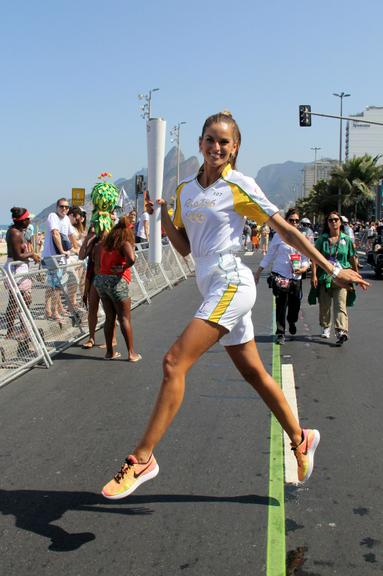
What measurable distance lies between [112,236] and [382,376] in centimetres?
342

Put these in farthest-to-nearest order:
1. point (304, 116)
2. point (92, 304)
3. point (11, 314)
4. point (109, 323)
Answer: point (304, 116) < point (92, 304) < point (109, 323) < point (11, 314)

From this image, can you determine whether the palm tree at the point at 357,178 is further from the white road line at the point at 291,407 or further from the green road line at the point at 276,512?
the green road line at the point at 276,512

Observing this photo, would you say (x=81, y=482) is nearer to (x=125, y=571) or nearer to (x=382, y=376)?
(x=125, y=571)

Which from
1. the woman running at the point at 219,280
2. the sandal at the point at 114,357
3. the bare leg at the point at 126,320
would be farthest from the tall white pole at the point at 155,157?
the sandal at the point at 114,357

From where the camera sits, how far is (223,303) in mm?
3480

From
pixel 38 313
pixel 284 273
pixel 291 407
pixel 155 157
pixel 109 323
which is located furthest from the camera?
pixel 284 273

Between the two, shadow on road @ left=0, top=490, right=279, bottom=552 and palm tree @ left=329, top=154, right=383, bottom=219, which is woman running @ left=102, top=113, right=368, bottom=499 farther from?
palm tree @ left=329, top=154, right=383, bottom=219

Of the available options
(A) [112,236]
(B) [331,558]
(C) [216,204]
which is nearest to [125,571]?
(B) [331,558]

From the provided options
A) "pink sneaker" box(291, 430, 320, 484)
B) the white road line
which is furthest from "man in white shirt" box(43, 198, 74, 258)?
"pink sneaker" box(291, 430, 320, 484)

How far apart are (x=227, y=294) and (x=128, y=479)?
110cm

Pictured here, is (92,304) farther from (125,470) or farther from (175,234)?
(125,470)

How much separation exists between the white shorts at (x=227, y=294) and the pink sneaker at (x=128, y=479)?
2.62 ft

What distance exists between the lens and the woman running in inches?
134

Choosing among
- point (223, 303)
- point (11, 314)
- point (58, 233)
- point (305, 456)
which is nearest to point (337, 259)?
point (11, 314)
